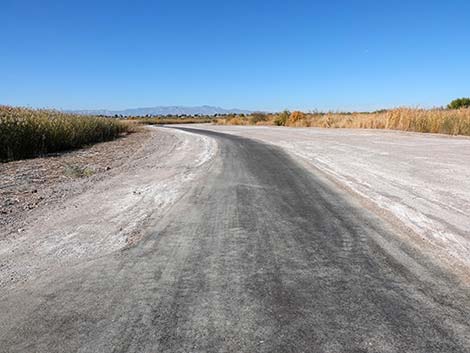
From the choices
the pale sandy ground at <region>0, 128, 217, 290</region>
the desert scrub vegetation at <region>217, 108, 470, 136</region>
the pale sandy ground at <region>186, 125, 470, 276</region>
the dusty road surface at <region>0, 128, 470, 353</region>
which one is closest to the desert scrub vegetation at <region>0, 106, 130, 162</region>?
the pale sandy ground at <region>0, 128, 217, 290</region>

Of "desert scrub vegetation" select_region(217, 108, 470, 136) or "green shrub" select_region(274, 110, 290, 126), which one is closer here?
"desert scrub vegetation" select_region(217, 108, 470, 136)

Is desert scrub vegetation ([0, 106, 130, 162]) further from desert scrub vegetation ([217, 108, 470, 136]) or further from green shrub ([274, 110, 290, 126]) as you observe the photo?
green shrub ([274, 110, 290, 126])

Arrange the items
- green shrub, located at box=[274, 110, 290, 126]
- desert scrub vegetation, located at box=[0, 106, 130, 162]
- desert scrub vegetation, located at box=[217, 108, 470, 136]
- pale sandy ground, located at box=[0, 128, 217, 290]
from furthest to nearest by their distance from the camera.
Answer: green shrub, located at box=[274, 110, 290, 126]
desert scrub vegetation, located at box=[217, 108, 470, 136]
desert scrub vegetation, located at box=[0, 106, 130, 162]
pale sandy ground, located at box=[0, 128, 217, 290]

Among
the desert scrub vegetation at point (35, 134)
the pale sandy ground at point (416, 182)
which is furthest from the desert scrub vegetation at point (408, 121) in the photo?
the desert scrub vegetation at point (35, 134)

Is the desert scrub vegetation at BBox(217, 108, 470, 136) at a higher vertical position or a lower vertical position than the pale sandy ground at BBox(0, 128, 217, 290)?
higher

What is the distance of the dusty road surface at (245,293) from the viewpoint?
352cm

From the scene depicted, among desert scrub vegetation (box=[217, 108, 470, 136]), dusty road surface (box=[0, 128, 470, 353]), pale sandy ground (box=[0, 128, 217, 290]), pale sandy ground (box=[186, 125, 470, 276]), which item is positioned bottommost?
pale sandy ground (box=[0, 128, 217, 290])

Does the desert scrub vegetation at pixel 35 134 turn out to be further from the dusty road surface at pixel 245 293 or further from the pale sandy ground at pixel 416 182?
the dusty road surface at pixel 245 293

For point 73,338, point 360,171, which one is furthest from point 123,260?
point 360,171

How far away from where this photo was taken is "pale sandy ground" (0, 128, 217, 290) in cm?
536

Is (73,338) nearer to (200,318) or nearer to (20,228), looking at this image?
(200,318)

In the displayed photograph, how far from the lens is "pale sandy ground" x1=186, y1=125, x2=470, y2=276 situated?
6.34 meters

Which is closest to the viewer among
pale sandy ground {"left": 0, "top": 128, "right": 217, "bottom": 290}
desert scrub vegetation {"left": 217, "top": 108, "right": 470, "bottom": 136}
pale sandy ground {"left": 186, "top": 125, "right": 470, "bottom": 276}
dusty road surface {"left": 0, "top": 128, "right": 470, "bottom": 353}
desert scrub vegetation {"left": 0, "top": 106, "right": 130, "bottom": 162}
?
dusty road surface {"left": 0, "top": 128, "right": 470, "bottom": 353}

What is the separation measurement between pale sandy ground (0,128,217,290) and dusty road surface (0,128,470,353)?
0.09 meters
